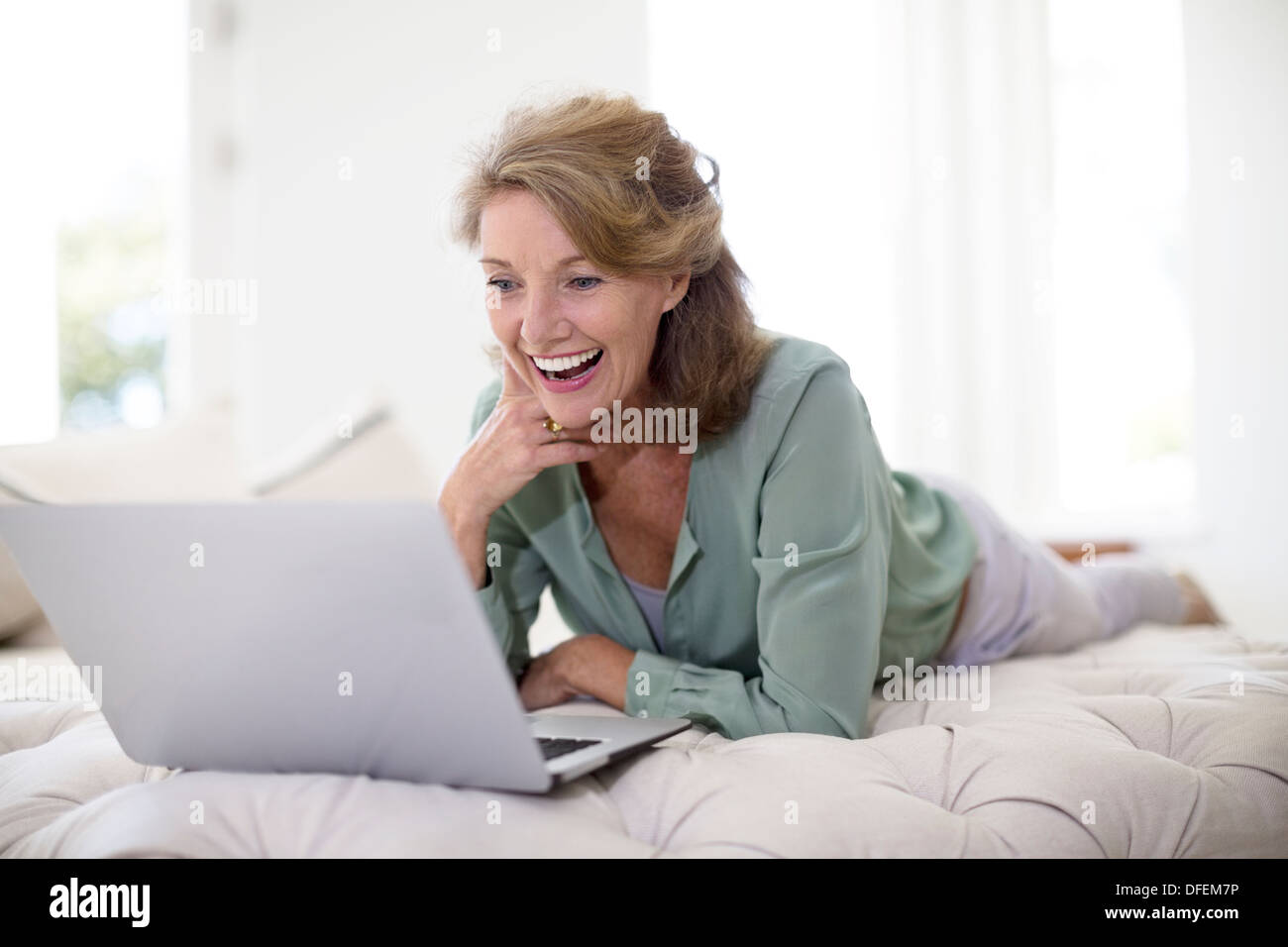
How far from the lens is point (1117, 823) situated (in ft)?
2.92

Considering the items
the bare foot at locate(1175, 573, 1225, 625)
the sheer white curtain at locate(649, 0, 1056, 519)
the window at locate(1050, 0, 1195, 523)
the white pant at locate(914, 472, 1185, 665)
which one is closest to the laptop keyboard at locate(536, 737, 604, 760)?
the white pant at locate(914, 472, 1185, 665)

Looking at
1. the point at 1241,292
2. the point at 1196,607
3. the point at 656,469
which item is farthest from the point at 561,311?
the point at 1241,292

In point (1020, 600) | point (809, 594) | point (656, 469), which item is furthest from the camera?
point (1020, 600)

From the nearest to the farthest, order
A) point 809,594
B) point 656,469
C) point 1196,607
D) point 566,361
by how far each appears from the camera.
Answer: point 809,594 → point 566,361 → point 656,469 → point 1196,607

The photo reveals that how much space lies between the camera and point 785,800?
2.74ft

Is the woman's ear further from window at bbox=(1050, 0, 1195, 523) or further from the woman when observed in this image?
window at bbox=(1050, 0, 1195, 523)

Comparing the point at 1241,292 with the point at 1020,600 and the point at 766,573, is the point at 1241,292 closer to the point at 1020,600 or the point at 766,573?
the point at 1020,600

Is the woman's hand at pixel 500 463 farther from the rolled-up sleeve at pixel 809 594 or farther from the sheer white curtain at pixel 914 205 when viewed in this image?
the sheer white curtain at pixel 914 205

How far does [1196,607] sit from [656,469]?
145 centimetres

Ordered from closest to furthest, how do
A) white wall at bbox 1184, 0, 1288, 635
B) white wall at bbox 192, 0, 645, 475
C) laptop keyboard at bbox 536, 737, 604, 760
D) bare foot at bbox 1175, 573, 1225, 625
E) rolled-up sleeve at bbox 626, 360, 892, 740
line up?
laptop keyboard at bbox 536, 737, 604, 760 < rolled-up sleeve at bbox 626, 360, 892, 740 < bare foot at bbox 1175, 573, 1225, 625 < white wall at bbox 1184, 0, 1288, 635 < white wall at bbox 192, 0, 645, 475

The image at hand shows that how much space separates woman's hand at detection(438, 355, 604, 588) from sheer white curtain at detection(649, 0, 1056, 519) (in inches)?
92.2

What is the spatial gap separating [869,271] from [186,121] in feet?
7.40

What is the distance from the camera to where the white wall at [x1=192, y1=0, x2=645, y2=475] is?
362 centimetres
